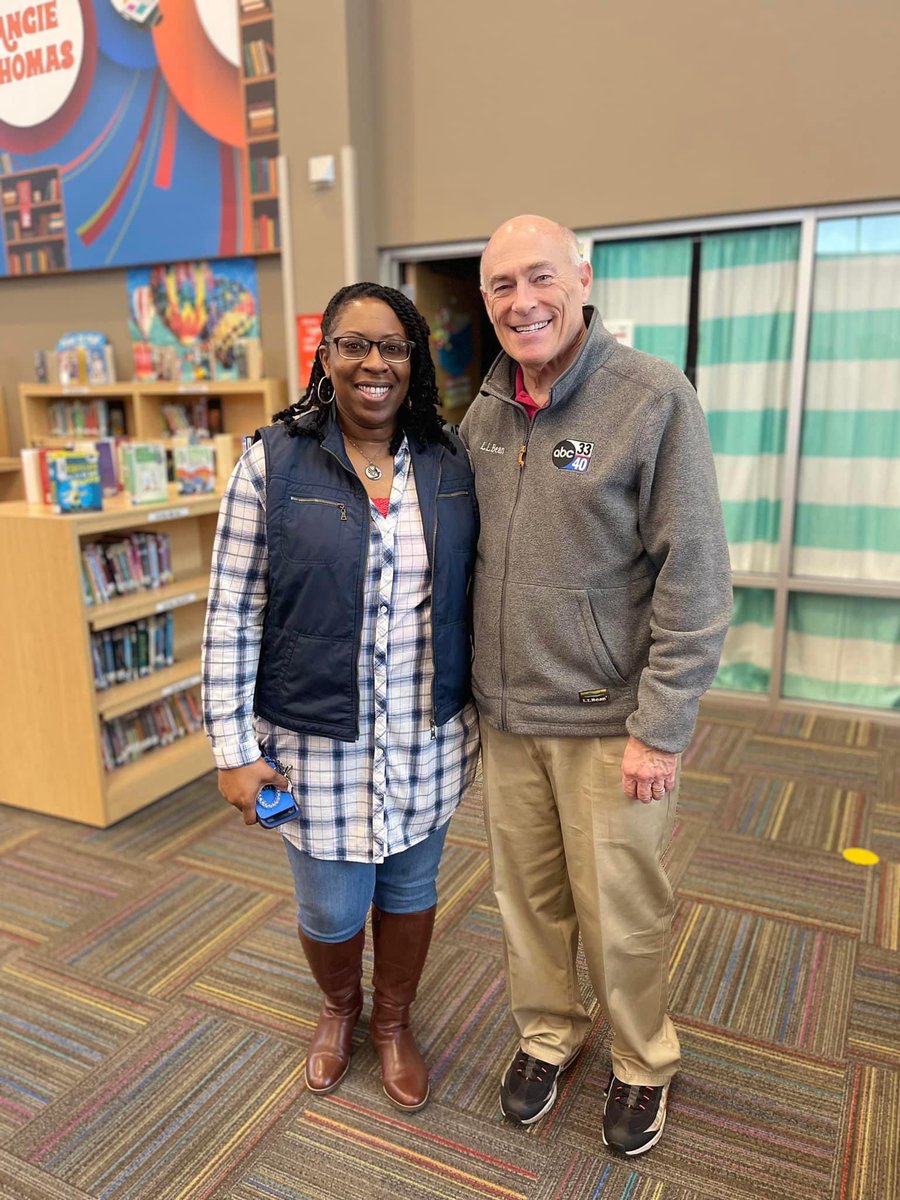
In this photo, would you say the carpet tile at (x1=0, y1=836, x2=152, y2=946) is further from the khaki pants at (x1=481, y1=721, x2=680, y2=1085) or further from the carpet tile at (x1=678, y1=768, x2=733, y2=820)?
the carpet tile at (x1=678, y1=768, x2=733, y2=820)

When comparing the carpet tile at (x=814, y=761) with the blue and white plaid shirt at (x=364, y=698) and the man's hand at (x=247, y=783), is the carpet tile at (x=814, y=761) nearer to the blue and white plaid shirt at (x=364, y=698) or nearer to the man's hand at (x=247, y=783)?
the blue and white plaid shirt at (x=364, y=698)

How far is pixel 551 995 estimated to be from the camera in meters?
1.72

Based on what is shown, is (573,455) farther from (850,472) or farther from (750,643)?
(750,643)

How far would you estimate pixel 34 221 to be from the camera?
5.30m

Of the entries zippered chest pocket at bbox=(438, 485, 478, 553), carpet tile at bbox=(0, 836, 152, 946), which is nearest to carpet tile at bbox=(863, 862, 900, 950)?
zippered chest pocket at bbox=(438, 485, 478, 553)

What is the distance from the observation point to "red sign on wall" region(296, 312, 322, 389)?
4.45m

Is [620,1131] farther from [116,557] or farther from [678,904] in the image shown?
[116,557]

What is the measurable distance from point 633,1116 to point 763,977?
0.66 m

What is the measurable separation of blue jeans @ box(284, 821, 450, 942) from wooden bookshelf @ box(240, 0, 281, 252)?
3802mm

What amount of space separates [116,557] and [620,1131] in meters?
2.28

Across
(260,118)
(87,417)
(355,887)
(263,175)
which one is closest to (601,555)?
(355,887)

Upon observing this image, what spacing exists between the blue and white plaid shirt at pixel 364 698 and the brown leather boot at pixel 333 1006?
0.27 meters

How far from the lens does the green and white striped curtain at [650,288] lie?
384cm

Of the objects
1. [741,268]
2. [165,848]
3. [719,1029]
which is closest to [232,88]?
[741,268]
